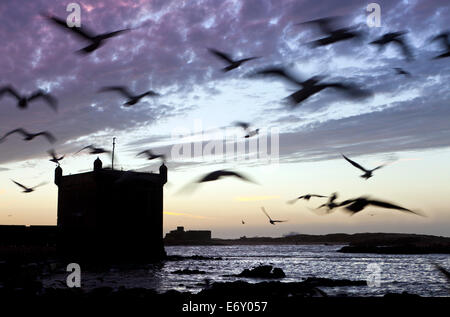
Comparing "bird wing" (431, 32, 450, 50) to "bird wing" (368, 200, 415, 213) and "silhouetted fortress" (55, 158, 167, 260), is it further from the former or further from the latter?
"silhouetted fortress" (55, 158, 167, 260)

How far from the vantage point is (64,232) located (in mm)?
59500

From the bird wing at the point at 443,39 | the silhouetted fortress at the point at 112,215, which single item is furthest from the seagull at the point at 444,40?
the silhouetted fortress at the point at 112,215

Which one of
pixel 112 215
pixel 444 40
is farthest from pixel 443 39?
pixel 112 215

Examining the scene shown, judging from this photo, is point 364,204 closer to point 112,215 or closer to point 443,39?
point 443,39

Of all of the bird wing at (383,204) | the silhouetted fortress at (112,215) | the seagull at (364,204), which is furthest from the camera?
the silhouetted fortress at (112,215)

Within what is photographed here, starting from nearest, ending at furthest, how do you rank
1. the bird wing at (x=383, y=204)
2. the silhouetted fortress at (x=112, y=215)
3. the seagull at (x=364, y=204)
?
the bird wing at (x=383, y=204) → the seagull at (x=364, y=204) → the silhouetted fortress at (x=112, y=215)

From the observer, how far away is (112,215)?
56.4 m

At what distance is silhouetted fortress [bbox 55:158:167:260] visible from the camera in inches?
2196

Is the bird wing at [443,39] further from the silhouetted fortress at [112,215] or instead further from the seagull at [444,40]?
the silhouetted fortress at [112,215]

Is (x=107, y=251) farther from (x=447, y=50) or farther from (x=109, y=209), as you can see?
(x=447, y=50)

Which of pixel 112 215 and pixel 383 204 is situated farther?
pixel 112 215

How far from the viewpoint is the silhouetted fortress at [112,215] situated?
183ft

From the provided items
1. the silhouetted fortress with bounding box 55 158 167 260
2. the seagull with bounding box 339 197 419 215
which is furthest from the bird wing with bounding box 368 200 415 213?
the silhouetted fortress with bounding box 55 158 167 260

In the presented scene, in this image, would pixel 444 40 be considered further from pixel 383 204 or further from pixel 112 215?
pixel 112 215
